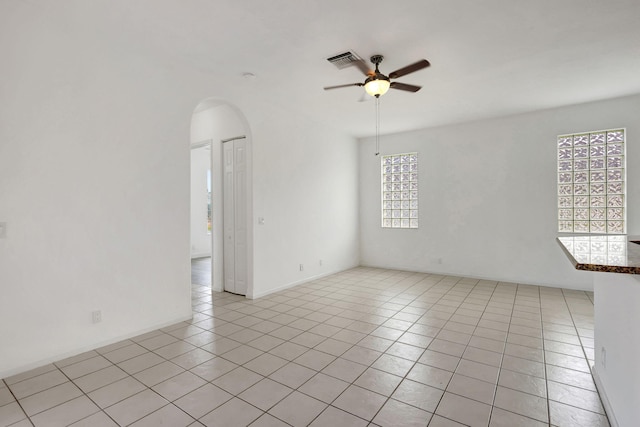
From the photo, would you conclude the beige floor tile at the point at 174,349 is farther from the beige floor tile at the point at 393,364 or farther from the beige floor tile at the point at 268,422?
the beige floor tile at the point at 393,364

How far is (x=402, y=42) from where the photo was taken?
3.01 meters

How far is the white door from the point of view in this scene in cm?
470

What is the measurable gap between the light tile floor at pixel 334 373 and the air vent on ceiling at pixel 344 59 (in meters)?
2.85

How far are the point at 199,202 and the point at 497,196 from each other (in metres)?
7.39

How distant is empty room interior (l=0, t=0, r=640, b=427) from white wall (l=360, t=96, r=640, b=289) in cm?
4

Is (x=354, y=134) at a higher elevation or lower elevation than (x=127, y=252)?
higher

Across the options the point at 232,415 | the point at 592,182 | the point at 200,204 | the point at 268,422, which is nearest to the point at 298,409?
the point at 268,422

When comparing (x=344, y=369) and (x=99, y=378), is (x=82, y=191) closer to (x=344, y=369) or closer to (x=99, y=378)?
(x=99, y=378)

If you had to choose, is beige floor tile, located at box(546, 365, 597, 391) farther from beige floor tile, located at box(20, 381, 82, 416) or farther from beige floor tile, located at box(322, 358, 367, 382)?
beige floor tile, located at box(20, 381, 82, 416)

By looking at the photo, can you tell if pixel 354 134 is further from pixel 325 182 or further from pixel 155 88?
pixel 155 88

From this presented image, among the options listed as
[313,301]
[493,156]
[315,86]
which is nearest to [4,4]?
[315,86]

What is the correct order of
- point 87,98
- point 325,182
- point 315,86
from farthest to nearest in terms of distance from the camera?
→ point 325,182, point 315,86, point 87,98

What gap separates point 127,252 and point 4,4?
2177 mm

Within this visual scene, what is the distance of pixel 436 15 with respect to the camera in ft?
8.55
